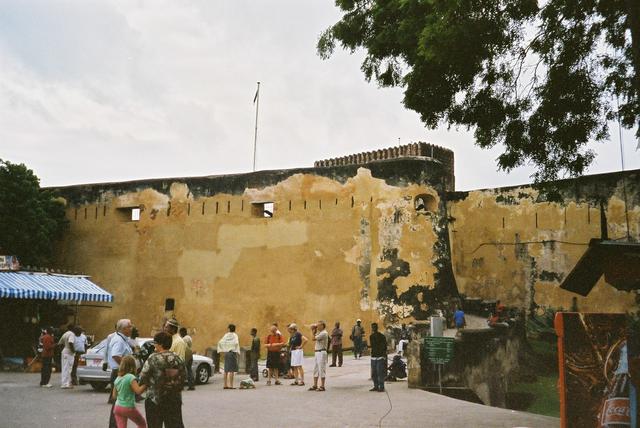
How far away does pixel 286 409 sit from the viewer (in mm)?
11383

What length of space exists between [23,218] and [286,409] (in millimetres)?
16951

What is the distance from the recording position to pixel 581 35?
993 cm

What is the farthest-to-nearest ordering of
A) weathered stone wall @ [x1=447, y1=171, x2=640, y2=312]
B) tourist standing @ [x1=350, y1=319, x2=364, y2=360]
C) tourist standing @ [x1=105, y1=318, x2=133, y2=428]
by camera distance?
weathered stone wall @ [x1=447, y1=171, x2=640, y2=312] < tourist standing @ [x1=350, y1=319, x2=364, y2=360] < tourist standing @ [x1=105, y1=318, x2=133, y2=428]

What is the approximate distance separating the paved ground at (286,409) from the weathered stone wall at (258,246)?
352 inches

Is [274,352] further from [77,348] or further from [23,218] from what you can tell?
[23,218]

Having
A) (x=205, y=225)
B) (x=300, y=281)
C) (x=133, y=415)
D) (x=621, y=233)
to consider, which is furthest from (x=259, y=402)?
(x=621, y=233)

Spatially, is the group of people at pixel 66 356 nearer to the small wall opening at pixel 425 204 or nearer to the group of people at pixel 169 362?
the group of people at pixel 169 362

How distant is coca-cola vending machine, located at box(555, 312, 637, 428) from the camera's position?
7.18 meters

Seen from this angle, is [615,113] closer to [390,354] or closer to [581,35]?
[581,35]

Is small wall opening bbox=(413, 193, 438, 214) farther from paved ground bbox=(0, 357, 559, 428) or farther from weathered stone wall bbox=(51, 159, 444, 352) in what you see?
paved ground bbox=(0, 357, 559, 428)

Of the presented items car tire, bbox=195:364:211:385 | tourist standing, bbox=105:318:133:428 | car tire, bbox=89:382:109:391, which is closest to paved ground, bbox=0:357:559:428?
car tire, bbox=89:382:109:391

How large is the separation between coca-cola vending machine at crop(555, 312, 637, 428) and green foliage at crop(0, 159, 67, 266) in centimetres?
2145

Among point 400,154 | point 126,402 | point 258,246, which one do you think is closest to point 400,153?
point 400,154

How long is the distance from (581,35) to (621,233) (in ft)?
51.9
